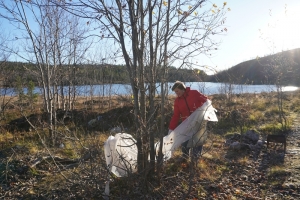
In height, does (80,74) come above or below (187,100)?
above

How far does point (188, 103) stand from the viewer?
440cm

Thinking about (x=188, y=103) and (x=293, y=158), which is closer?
(x=188, y=103)

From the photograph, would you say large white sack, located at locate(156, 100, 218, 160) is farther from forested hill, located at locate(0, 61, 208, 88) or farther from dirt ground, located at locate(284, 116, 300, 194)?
dirt ground, located at locate(284, 116, 300, 194)

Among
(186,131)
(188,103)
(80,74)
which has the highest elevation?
(80,74)

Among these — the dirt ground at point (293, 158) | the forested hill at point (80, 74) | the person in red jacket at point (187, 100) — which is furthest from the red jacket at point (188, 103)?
the dirt ground at point (293, 158)

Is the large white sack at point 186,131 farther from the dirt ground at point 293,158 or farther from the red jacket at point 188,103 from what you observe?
the dirt ground at point 293,158

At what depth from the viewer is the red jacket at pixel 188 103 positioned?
434cm

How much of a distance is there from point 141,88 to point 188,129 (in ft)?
4.21

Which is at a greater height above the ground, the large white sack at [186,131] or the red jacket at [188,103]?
the red jacket at [188,103]

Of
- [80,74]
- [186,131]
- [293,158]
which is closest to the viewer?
[186,131]

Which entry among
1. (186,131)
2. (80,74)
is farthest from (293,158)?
(80,74)

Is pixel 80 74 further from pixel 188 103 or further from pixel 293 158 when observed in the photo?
pixel 293 158

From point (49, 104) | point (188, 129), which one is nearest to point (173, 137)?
point (188, 129)

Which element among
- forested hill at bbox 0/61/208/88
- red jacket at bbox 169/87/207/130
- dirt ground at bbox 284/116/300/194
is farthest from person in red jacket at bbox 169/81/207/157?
A: dirt ground at bbox 284/116/300/194
